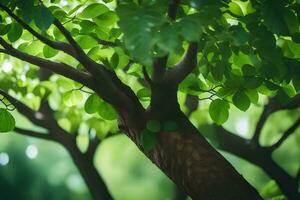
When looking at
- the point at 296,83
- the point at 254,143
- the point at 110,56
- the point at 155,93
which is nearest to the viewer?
the point at 296,83

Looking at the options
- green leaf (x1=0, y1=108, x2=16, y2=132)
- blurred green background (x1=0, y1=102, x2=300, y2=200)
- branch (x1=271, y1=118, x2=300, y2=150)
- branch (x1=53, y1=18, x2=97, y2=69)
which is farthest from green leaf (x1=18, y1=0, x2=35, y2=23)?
blurred green background (x1=0, y1=102, x2=300, y2=200)

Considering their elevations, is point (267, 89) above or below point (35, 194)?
→ above

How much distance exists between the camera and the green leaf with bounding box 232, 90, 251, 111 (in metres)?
2.27

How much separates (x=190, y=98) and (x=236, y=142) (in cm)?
65

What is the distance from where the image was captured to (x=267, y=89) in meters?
2.37

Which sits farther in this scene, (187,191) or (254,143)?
(254,143)

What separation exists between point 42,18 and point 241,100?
1.04 metres

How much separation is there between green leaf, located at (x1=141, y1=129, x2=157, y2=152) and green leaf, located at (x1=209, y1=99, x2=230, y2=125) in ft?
1.07

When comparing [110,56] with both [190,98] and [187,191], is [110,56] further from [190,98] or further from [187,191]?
[190,98]

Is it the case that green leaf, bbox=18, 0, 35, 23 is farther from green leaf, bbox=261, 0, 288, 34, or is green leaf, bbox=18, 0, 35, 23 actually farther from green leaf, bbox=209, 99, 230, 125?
green leaf, bbox=209, 99, 230, 125

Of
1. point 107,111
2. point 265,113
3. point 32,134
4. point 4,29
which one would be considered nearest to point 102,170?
point 32,134

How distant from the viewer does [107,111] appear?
2.54 m

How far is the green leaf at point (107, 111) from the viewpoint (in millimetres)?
2535

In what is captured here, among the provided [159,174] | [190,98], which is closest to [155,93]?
[190,98]
